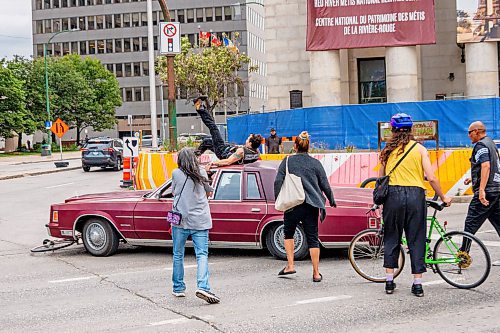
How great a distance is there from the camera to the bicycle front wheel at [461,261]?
8477mm

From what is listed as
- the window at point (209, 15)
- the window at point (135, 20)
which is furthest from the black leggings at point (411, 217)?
the window at point (135, 20)

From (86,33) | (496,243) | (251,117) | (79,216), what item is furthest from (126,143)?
(86,33)

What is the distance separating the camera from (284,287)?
899 centimetres

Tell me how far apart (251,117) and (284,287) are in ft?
70.9

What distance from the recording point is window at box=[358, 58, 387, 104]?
37406 mm

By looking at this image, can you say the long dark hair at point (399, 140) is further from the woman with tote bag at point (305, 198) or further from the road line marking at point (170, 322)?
the road line marking at point (170, 322)

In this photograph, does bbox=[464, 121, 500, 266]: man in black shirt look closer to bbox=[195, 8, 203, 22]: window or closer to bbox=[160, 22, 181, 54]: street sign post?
bbox=[160, 22, 181, 54]: street sign post

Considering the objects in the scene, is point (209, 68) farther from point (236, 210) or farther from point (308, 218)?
point (308, 218)

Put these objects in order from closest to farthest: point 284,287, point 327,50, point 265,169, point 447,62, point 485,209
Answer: point 284,287, point 485,209, point 265,169, point 327,50, point 447,62

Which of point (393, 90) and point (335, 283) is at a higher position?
point (393, 90)

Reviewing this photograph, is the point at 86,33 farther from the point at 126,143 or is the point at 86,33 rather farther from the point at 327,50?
the point at 126,143

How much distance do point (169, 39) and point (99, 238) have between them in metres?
10.2

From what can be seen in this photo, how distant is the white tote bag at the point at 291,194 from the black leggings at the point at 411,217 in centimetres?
124

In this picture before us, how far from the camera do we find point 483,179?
9.65 m
